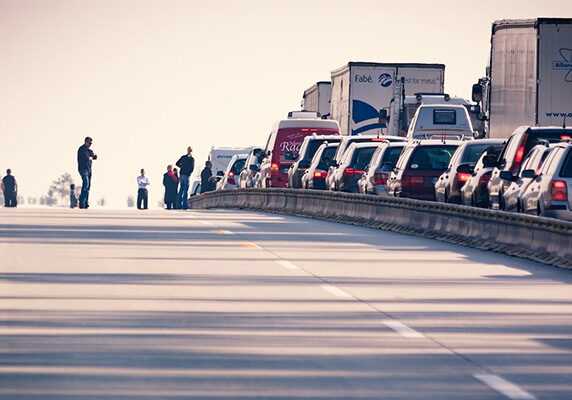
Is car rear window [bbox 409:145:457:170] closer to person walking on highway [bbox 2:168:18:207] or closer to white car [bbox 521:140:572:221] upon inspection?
white car [bbox 521:140:572:221]

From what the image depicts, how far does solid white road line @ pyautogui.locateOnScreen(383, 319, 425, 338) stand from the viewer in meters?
11.7

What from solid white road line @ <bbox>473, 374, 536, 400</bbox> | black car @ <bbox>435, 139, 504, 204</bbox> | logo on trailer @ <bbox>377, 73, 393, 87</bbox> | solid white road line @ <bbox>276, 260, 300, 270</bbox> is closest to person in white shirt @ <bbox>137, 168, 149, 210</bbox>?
logo on trailer @ <bbox>377, 73, 393, 87</bbox>

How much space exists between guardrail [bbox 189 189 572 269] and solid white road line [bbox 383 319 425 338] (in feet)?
22.1

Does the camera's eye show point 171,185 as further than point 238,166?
No

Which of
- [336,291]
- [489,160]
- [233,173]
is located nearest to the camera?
[336,291]

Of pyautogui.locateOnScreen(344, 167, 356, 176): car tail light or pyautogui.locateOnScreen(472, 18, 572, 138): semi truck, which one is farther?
pyautogui.locateOnScreen(344, 167, 356, 176): car tail light

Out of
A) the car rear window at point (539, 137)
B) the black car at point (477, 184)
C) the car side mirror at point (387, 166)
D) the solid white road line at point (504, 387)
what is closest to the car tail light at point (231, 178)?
the car side mirror at point (387, 166)

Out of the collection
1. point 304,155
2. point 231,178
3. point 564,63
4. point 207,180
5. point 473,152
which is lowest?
point 207,180

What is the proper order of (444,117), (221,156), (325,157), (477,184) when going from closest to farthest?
(477,184) → (325,157) → (444,117) → (221,156)

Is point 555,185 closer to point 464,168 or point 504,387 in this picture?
point 464,168

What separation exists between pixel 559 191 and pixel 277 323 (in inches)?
397

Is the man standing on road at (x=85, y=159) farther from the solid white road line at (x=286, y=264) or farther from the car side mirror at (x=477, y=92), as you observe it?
the solid white road line at (x=286, y=264)

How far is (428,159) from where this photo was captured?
30.9m

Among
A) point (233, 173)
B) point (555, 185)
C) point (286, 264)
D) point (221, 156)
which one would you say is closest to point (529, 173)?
point (555, 185)
